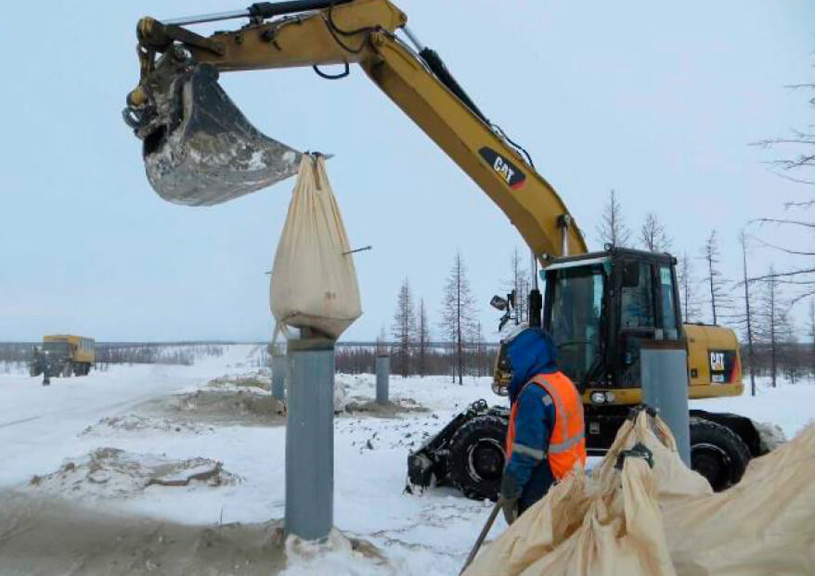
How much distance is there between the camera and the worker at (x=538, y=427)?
3.93 m

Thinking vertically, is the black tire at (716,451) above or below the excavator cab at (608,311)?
below

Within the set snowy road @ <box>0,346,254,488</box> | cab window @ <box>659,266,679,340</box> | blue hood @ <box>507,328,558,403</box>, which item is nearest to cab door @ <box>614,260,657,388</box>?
cab window @ <box>659,266,679,340</box>

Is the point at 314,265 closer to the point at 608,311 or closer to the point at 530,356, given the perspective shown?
the point at 530,356

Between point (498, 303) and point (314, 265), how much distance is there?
3.62 meters

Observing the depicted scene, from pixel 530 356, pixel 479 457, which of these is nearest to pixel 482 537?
pixel 530 356

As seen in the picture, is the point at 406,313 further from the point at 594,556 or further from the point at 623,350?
the point at 594,556

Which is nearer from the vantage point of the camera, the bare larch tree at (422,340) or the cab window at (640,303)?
the cab window at (640,303)

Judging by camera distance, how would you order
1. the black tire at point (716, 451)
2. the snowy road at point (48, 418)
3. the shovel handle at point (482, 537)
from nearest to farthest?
the shovel handle at point (482, 537) → the black tire at point (716, 451) → the snowy road at point (48, 418)

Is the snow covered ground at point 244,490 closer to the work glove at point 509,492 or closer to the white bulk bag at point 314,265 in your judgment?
the work glove at point 509,492

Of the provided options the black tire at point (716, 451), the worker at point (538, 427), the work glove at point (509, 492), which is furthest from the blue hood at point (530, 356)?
the black tire at point (716, 451)

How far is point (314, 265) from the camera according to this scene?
4.89m

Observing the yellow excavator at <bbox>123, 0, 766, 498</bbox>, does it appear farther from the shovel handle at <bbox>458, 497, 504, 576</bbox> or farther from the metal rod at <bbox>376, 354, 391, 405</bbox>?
the metal rod at <bbox>376, 354, 391, 405</bbox>

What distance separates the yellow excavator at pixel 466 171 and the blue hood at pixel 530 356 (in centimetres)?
251

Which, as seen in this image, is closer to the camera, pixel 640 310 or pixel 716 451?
pixel 640 310
